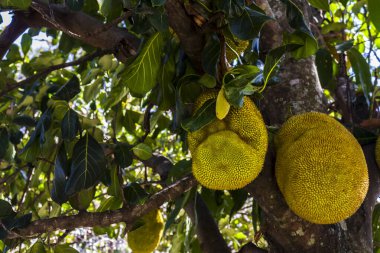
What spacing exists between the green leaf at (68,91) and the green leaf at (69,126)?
9cm

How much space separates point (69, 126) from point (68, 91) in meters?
0.16

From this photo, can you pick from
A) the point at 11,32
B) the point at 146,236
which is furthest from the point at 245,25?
the point at 146,236

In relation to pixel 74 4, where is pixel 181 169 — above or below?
below

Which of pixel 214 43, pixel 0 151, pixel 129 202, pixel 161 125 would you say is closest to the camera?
pixel 214 43

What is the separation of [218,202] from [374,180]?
28.2 inches

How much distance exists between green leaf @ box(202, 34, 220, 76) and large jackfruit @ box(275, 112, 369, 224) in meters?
0.24

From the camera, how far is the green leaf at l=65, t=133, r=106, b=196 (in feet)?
4.34

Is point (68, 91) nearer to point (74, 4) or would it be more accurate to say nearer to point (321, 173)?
point (74, 4)

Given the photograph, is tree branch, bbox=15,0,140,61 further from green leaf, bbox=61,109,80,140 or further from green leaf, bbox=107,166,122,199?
green leaf, bbox=107,166,122,199

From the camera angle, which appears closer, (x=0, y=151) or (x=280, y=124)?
(x=280, y=124)

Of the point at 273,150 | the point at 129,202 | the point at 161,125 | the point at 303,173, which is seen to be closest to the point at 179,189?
the point at 129,202

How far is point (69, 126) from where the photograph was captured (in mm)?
1426

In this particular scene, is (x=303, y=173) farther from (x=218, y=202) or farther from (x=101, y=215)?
(x=218, y=202)

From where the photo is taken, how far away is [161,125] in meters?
2.05
